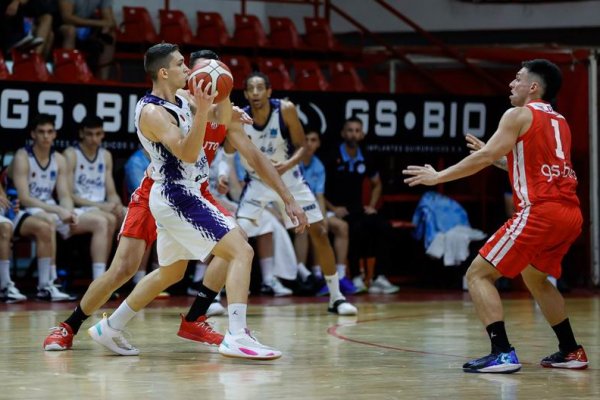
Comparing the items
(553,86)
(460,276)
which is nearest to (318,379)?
(553,86)

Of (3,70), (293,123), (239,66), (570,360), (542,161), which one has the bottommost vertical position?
(570,360)

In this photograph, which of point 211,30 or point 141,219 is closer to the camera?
point 141,219

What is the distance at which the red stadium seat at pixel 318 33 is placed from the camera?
14.5 metres

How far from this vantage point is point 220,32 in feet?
46.2

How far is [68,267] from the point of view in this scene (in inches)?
469

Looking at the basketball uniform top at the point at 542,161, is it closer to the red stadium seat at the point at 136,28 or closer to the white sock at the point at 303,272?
the white sock at the point at 303,272

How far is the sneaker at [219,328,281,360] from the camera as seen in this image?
247 inches

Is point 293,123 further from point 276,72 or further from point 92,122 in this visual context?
point 276,72

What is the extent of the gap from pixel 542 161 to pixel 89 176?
6.14m

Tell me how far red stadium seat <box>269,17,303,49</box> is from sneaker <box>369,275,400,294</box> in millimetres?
3453

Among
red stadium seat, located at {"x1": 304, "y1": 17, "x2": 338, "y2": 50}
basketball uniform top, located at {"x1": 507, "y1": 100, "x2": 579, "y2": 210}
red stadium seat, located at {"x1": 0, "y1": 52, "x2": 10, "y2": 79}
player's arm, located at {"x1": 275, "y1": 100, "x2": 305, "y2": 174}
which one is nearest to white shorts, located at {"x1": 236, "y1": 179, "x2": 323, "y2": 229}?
player's arm, located at {"x1": 275, "y1": 100, "x2": 305, "y2": 174}

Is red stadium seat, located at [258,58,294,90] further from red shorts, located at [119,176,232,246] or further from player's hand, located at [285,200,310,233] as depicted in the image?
player's hand, located at [285,200,310,233]

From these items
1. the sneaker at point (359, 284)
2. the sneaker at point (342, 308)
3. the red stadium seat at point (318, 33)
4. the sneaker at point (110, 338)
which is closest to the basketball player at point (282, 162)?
the sneaker at point (342, 308)

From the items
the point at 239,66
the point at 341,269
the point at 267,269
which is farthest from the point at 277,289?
the point at 239,66
